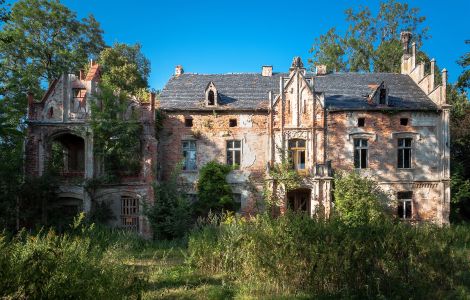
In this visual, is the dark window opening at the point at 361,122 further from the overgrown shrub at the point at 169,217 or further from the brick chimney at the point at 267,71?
the overgrown shrub at the point at 169,217

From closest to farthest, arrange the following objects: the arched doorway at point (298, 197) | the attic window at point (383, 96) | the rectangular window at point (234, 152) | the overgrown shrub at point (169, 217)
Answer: the overgrown shrub at point (169, 217) < the attic window at point (383, 96) < the arched doorway at point (298, 197) < the rectangular window at point (234, 152)

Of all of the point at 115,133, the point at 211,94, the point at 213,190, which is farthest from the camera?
the point at 211,94

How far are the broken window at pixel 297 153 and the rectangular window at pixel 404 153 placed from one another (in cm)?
583

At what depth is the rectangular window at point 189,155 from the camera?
21922 millimetres

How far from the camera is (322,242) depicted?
8.42 meters

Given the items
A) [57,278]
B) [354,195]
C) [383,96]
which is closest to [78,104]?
[354,195]

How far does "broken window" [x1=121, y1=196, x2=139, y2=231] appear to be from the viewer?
19750 millimetres

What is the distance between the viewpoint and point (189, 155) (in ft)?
72.0

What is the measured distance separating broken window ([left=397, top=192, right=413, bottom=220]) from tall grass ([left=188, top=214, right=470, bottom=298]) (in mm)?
12677

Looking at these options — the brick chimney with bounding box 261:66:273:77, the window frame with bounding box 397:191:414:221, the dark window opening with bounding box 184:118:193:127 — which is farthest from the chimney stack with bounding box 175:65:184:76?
the window frame with bounding box 397:191:414:221

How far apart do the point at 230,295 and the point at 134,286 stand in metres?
3.50

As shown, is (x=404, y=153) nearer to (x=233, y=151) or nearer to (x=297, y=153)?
(x=297, y=153)

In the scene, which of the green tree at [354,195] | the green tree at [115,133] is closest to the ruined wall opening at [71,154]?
the green tree at [115,133]

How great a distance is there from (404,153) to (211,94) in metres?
12.4
